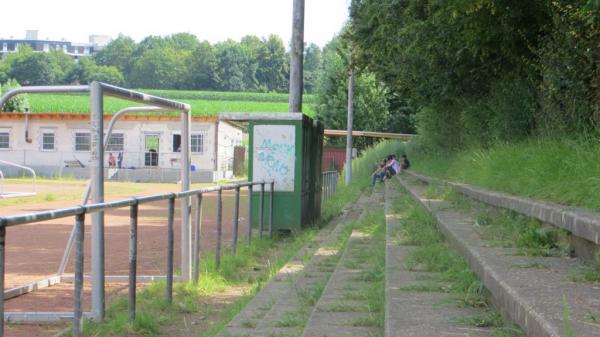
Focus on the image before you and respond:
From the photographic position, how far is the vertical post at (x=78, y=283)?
5.24m

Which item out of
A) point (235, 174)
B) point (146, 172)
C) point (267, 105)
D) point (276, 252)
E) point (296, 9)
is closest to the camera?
point (276, 252)

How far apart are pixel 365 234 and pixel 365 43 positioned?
8568 mm

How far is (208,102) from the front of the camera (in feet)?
300

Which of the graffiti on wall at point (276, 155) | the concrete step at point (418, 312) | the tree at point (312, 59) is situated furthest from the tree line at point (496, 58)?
the tree at point (312, 59)

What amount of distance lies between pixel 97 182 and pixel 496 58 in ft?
27.2

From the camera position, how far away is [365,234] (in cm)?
1112

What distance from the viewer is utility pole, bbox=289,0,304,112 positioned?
1795 centimetres

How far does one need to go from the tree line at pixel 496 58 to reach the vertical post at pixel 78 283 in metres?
3.83

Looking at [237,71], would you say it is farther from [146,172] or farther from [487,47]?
[487,47]

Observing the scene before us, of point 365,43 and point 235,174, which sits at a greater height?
point 365,43

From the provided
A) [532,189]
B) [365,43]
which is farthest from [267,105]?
[532,189]

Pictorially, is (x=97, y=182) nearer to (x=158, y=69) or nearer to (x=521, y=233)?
(x=521, y=233)

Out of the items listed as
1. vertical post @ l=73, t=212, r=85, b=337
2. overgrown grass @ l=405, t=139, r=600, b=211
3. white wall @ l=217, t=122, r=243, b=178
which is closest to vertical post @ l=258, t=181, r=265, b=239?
overgrown grass @ l=405, t=139, r=600, b=211

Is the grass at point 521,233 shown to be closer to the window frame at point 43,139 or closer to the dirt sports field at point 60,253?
the dirt sports field at point 60,253
